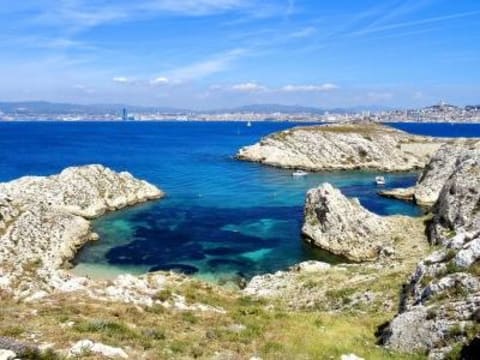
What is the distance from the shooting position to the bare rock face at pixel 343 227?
65.6 m

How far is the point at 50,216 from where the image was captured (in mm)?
71875

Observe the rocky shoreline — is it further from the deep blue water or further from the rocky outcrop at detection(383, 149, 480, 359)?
the deep blue water

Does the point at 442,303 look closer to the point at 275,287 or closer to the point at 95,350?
the point at 95,350

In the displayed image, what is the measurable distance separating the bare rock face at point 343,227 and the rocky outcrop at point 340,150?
259 ft

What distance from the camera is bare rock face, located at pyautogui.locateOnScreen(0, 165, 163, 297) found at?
37.8 metres

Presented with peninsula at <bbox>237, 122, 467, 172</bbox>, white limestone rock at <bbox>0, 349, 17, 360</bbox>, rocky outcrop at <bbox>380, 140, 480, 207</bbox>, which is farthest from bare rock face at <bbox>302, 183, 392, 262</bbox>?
peninsula at <bbox>237, 122, 467, 172</bbox>

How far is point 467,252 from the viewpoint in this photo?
24.2 metres

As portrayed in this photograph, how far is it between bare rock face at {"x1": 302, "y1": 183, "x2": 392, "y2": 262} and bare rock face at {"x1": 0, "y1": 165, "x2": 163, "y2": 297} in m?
29.6

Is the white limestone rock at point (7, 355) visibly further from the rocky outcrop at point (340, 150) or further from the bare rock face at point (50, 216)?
the rocky outcrop at point (340, 150)

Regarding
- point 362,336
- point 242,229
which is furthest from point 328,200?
point 362,336

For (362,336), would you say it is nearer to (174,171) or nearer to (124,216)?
(124,216)

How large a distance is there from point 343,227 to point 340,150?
3786 inches

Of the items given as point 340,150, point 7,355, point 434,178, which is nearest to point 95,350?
point 7,355

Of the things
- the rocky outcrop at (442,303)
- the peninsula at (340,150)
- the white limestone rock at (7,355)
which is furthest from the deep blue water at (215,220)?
the white limestone rock at (7,355)
